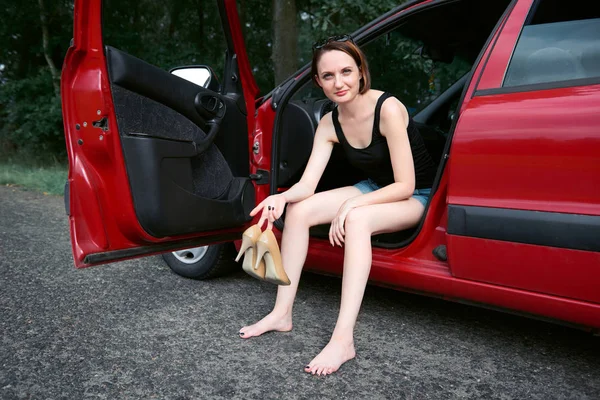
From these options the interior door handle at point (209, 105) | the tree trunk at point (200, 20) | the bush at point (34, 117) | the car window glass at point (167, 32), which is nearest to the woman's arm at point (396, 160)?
the interior door handle at point (209, 105)

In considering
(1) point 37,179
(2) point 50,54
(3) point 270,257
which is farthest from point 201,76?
(2) point 50,54

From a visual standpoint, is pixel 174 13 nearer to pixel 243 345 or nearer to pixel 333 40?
pixel 333 40

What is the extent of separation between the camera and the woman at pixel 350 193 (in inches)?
77.7

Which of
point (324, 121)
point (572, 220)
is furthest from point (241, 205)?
point (572, 220)

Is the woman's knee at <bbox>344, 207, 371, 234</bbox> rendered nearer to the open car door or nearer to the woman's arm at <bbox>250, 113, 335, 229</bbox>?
the woman's arm at <bbox>250, 113, 335, 229</bbox>

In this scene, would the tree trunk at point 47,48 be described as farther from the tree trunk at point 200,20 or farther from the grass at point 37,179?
the tree trunk at point 200,20

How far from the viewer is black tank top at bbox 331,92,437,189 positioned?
213 cm

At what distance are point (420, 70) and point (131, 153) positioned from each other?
7.47ft

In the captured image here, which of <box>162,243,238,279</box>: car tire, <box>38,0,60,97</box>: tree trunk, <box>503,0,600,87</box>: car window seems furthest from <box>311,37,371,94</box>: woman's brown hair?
<box>38,0,60,97</box>: tree trunk

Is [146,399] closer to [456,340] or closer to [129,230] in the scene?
[129,230]

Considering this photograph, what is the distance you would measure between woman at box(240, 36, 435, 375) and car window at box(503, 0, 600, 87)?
48cm

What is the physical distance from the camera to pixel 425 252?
2.08m

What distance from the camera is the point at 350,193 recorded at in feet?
7.43

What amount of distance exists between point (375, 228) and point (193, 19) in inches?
458
